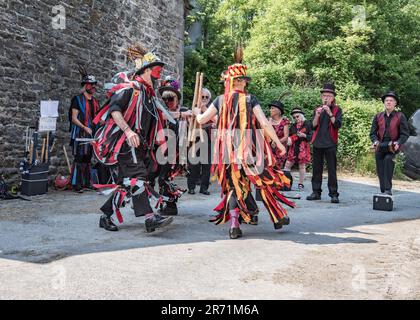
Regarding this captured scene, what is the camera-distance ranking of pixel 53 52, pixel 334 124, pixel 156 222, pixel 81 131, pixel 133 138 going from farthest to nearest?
pixel 53 52 < pixel 81 131 < pixel 334 124 < pixel 156 222 < pixel 133 138

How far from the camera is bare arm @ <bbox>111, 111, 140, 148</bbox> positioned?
16.6ft

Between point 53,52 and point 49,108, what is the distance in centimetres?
133

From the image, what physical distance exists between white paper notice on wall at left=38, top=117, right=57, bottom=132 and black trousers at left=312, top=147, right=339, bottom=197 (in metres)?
4.72

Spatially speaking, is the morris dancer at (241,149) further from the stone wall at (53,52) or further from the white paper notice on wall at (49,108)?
the stone wall at (53,52)

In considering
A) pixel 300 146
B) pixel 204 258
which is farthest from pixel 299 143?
pixel 204 258

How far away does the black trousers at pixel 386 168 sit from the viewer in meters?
7.86

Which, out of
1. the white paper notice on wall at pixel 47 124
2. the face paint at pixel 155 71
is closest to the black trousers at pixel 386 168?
the face paint at pixel 155 71

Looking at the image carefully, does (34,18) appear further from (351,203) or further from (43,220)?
(351,203)

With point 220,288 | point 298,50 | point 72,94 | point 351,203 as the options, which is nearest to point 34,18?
point 72,94

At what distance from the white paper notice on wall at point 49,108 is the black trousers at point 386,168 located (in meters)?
5.71

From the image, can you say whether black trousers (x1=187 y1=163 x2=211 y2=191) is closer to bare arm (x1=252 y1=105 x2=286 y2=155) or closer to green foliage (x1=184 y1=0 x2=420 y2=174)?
bare arm (x1=252 y1=105 x2=286 y2=155)

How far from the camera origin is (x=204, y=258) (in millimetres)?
4203

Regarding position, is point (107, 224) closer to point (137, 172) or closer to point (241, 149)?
point (137, 172)

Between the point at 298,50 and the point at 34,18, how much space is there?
52.8 feet
